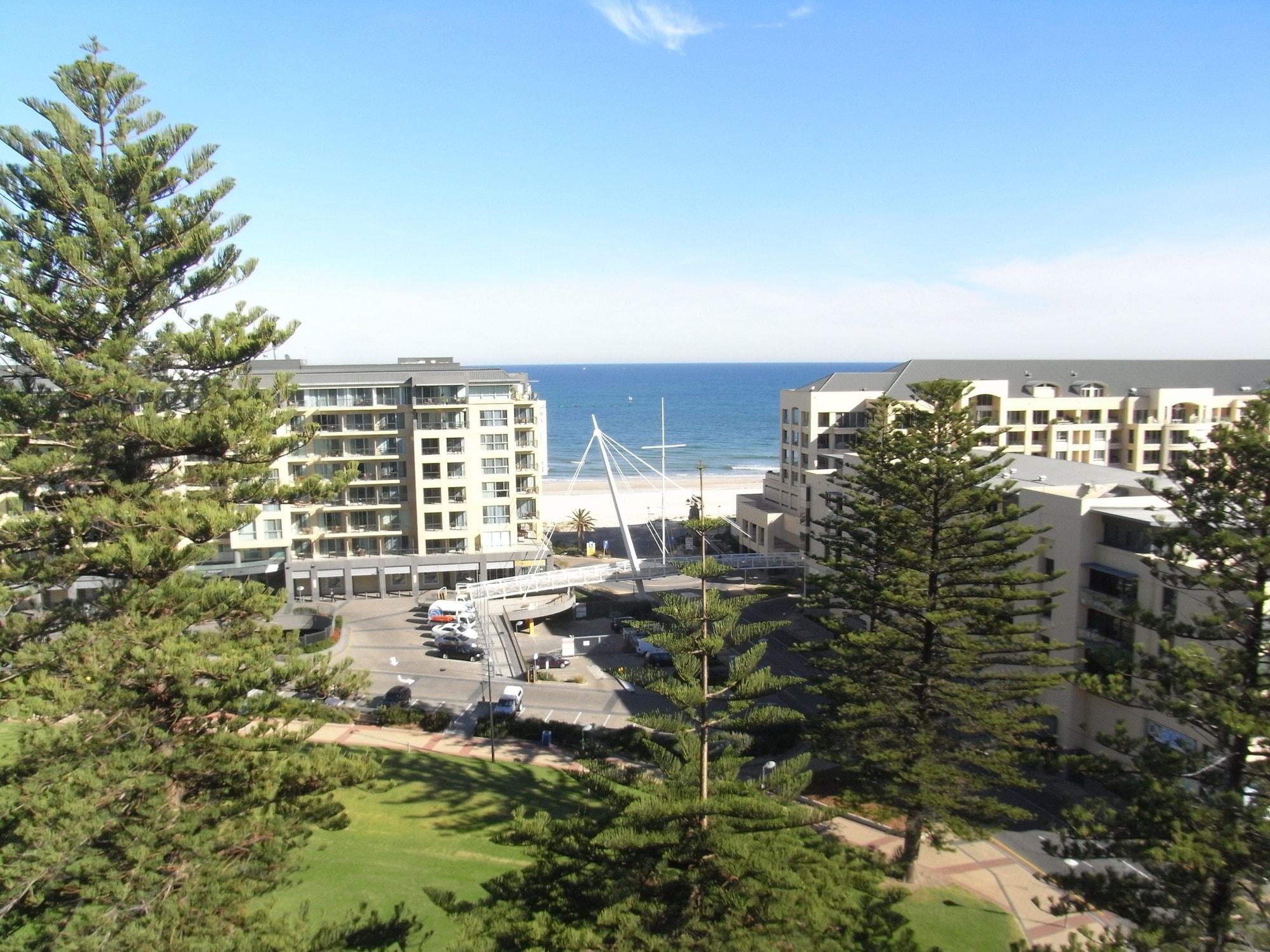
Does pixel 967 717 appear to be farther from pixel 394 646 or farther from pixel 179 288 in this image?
pixel 394 646

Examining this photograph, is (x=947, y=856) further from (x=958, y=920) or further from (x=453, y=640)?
(x=453, y=640)

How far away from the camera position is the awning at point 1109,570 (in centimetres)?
2044

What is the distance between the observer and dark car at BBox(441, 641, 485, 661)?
102ft

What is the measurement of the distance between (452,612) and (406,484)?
738 centimetres

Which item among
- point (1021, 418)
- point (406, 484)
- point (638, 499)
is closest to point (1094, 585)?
point (1021, 418)

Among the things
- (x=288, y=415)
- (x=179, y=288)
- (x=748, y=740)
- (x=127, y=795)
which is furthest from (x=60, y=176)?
(x=748, y=740)

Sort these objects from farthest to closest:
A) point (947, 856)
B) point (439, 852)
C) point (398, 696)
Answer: point (398, 696) < point (947, 856) < point (439, 852)

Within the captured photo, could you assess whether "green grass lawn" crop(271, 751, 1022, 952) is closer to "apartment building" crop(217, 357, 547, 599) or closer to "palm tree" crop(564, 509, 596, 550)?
"apartment building" crop(217, 357, 547, 599)

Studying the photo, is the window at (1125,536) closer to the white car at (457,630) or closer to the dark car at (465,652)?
the dark car at (465,652)

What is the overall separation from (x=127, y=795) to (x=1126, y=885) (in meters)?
13.5

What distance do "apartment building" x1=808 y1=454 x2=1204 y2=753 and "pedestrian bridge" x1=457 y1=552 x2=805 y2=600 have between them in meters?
13.7

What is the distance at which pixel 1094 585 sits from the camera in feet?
71.1

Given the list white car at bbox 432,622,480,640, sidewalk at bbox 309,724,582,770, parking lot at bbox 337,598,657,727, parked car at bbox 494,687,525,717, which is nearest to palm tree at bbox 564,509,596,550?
parking lot at bbox 337,598,657,727

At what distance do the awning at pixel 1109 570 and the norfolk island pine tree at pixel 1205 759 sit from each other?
27.7 ft
